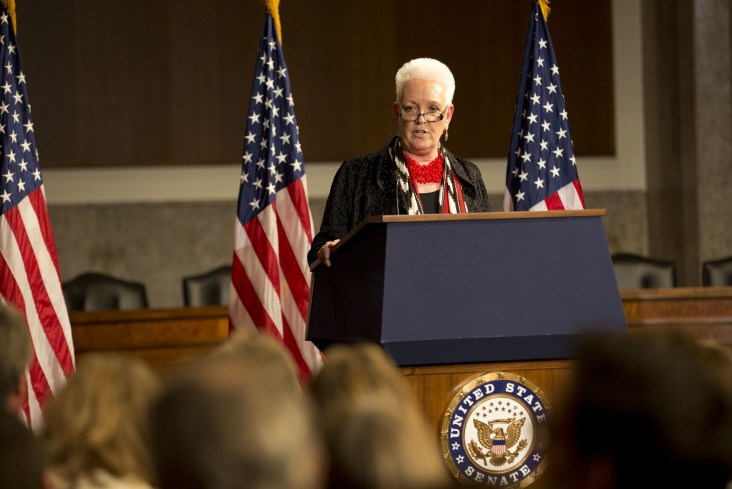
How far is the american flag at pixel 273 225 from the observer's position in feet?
17.9

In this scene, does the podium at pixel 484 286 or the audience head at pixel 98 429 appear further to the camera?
the podium at pixel 484 286

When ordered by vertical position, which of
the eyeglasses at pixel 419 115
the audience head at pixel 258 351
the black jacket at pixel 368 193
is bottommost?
the audience head at pixel 258 351

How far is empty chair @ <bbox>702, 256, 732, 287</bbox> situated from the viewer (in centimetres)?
686

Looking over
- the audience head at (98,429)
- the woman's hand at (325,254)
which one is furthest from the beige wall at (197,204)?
the audience head at (98,429)

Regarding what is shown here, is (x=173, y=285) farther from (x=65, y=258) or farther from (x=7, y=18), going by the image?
(x=7, y=18)

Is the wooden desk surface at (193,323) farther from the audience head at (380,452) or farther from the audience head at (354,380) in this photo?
the audience head at (380,452)

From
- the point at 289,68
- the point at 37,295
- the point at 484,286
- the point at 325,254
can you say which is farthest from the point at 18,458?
the point at 289,68

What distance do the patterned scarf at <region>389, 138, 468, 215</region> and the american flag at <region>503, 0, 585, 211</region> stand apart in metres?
1.73

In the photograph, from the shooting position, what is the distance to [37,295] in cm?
525

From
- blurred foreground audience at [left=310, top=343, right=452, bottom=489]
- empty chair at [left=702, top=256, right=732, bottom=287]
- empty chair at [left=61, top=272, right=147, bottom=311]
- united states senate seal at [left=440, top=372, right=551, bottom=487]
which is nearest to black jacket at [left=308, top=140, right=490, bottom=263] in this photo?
united states senate seal at [left=440, top=372, right=551, bottom=487]

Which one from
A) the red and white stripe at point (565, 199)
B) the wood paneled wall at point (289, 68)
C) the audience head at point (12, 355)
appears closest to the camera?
the audience head at point (12, 355)

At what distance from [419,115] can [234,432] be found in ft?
9.34

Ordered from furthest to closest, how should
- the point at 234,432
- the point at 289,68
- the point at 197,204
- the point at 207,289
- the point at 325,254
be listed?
the point at 289,68 → the point at 197,204 → the point at 207,289 → the point at 325,254 → the point at 234,432

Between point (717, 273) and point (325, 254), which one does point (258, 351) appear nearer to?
point (325, 254)
